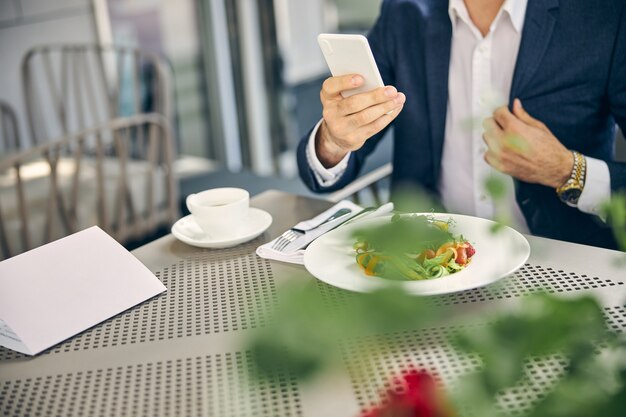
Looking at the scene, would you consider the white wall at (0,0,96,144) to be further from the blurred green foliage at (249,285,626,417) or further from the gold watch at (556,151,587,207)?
the blurred green foliage at (249,285,626,417)

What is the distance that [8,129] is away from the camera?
3.17m

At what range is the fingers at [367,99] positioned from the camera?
41.8 inches

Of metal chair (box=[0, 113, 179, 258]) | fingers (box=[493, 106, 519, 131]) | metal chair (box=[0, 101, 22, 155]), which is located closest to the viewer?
fingers (box=[493, 106, 519, 131])

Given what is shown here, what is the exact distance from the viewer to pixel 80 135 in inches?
75.7

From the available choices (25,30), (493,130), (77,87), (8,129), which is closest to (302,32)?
(77,87)

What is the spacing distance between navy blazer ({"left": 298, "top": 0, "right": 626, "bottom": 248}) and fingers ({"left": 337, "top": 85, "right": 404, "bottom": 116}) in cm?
31

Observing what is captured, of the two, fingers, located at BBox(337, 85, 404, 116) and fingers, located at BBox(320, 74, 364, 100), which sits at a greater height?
fingers, located at BBox(320, 74, 364, 100)

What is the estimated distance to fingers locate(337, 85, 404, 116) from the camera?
3.49 feet

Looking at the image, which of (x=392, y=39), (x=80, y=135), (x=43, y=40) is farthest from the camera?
(x=43, y=40)

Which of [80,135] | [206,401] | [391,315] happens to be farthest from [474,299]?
[80,135]

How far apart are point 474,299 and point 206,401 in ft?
→ 1.15

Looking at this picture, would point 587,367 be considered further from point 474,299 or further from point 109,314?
point 109,314

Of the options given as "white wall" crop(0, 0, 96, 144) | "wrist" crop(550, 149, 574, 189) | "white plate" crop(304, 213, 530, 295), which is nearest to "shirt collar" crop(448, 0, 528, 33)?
"wrist" crop(550, 149, 574, 189)

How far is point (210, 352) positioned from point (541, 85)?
912 mm
